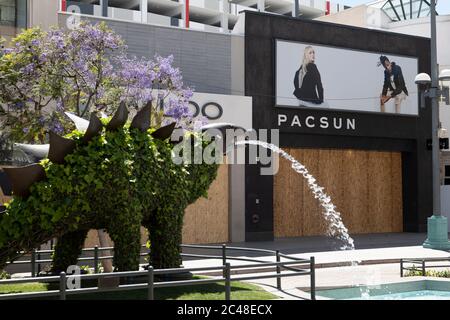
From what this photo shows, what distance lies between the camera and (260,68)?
74.3ft

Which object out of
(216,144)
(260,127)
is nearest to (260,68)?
(260,127)

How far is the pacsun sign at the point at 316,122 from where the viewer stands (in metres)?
23.1

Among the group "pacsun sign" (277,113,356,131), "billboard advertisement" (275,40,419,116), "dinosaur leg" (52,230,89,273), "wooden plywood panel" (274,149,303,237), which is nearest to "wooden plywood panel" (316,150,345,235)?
"wooden plywood panel" (274,149,303,237)

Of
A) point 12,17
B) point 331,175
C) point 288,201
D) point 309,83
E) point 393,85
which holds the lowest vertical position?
point 288,201

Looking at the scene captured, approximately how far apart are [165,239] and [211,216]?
1134 centimetres

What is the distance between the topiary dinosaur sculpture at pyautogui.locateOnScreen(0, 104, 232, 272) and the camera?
8898mm

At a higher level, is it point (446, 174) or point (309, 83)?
point (309, 83)

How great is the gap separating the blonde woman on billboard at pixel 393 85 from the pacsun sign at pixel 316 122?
1894mm

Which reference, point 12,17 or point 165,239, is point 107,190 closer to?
point 165,239

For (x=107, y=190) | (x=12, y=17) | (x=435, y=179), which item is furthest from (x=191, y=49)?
(x=107, y=190)

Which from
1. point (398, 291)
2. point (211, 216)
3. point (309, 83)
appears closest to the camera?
point (398, 291)

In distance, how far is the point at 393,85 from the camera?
25.6 metres

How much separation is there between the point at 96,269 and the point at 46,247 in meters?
5.36

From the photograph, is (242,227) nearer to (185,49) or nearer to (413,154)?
(185,49)
